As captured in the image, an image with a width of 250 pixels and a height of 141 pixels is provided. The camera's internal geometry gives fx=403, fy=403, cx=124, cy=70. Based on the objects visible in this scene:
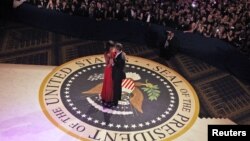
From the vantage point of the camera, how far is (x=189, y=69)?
9.47 meters

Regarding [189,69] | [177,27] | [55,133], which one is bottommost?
[55,133]

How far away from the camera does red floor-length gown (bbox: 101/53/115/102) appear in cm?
757

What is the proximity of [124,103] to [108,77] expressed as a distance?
71cm

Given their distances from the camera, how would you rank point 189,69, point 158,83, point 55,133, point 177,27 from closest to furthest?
point 55,133 < point 158,83 < point 189,69 < point 177,27

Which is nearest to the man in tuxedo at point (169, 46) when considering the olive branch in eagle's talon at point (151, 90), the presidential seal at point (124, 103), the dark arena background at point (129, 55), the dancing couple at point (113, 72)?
the dark arena background at point (129, 55)

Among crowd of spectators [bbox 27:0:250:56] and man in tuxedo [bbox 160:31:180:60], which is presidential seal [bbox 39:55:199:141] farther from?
crowd of spectators [bbox 27:0:250:56]

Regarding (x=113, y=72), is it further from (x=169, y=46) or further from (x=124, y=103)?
(x=169, y=46)

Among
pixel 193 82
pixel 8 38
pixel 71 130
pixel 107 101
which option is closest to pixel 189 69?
pixel 193 82

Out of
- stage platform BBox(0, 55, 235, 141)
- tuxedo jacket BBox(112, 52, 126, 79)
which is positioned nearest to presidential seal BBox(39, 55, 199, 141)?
stage platform BBox(0, 55, 235, 141)

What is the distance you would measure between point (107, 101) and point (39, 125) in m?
1.45

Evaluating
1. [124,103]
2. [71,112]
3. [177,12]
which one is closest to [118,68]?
[124,103]

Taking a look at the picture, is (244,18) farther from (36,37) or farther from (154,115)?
(36,37)

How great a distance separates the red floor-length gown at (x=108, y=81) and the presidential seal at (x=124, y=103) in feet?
0.59

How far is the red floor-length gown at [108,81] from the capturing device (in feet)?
24.8
